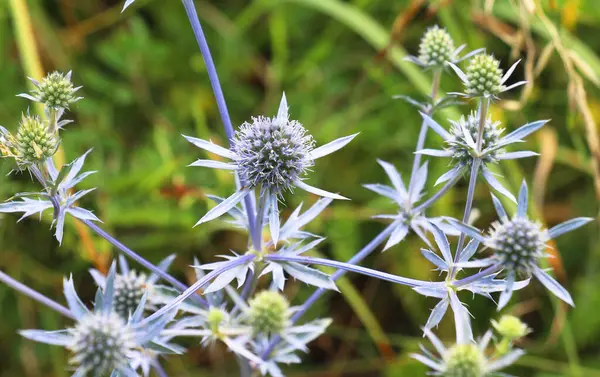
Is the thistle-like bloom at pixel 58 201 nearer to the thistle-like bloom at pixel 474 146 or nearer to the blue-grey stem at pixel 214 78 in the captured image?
the blue-grey stem at pixel 214 78

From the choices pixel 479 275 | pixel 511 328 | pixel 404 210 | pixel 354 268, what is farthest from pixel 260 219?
pixel 511 328

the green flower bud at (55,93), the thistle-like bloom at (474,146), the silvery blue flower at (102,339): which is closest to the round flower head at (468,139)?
the thistle-like bloom at (474,146)

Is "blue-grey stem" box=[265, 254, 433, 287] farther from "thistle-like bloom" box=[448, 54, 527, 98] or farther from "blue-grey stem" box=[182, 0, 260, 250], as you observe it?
"thistle-like bloom" box=[448, 54, 527, 98]

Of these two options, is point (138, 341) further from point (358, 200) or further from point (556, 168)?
point (556, 168)

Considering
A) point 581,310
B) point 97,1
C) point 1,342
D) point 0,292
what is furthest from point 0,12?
point 581,310

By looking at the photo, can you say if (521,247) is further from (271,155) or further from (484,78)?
(271,155)
